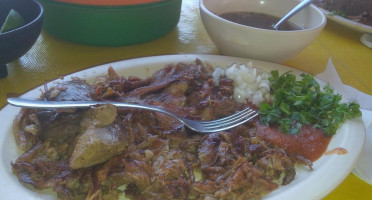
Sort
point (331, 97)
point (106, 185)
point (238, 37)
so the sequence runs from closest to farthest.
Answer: point (106, 185) → point (331, 97) → point (238, 37)

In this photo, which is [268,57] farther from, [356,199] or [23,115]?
[23,115]

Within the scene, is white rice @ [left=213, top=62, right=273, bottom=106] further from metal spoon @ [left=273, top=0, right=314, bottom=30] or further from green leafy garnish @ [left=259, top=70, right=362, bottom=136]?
metal spoon @ [left=273, top=0, right=314, bottom=30]

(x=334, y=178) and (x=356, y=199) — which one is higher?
(x=334, y=178)

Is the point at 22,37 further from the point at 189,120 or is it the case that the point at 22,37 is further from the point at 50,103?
the point at 189,120

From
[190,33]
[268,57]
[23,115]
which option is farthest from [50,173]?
[190,33]

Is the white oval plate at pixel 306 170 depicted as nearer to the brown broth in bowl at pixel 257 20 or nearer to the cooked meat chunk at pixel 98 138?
the cooked meat chunk at pixel 98 138

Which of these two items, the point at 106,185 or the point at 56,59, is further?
the point at 56,59
